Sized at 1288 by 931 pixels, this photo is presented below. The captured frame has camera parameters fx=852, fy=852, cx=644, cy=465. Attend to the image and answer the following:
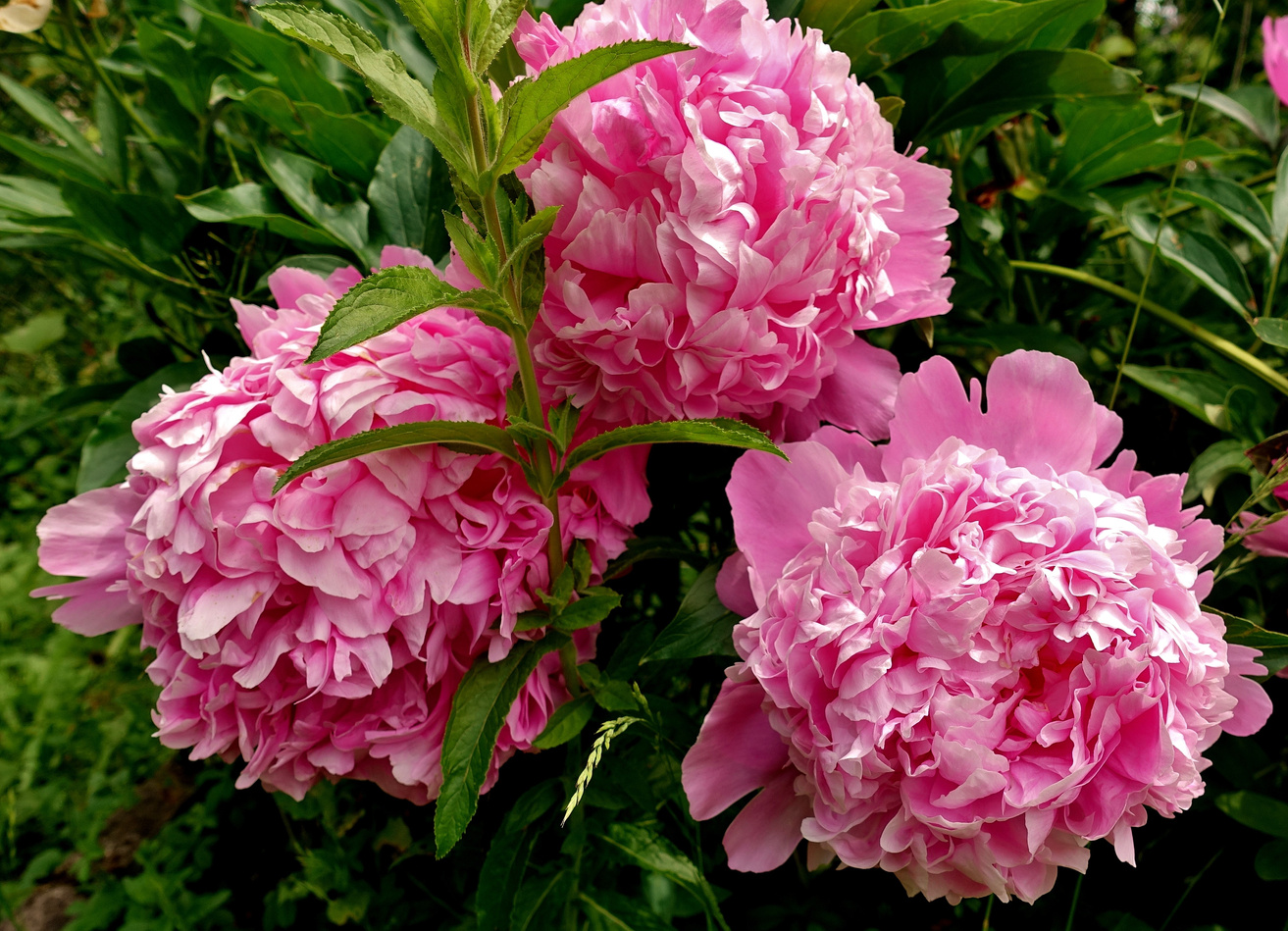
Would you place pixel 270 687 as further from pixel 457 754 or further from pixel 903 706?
pixel 903 706

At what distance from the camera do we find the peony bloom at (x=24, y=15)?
0.91 meters

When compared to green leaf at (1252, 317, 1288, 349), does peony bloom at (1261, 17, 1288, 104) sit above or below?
above

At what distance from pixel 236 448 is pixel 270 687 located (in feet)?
0.53

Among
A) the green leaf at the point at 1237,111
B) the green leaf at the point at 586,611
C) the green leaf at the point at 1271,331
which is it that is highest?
the green leaf at the point at 1237,111

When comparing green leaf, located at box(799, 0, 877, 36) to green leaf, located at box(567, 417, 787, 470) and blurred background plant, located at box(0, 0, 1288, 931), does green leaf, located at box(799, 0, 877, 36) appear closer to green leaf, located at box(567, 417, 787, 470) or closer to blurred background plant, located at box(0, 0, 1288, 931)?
blurred background plant, located at box(0, 0, 1288, 931)

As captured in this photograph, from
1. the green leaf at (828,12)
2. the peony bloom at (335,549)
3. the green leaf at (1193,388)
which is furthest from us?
the green leaf at (1193,388)

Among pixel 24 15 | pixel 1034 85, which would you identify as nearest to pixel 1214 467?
pixel 1034 85

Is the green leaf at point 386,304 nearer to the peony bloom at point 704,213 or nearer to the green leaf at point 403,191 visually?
the peony bloom at point 704,213

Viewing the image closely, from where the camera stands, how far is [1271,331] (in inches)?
27.7

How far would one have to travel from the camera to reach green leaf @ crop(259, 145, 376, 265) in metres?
0.79

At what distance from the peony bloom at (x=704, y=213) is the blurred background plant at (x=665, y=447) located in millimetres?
130

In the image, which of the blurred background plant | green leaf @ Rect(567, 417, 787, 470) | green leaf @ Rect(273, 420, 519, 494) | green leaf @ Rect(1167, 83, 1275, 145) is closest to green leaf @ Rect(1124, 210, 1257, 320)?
the blurred background plant

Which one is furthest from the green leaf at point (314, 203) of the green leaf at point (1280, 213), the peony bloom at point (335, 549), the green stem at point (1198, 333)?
the green leaf at point (1280, 213)

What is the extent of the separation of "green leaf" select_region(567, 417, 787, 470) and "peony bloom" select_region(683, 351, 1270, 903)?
0.08m
